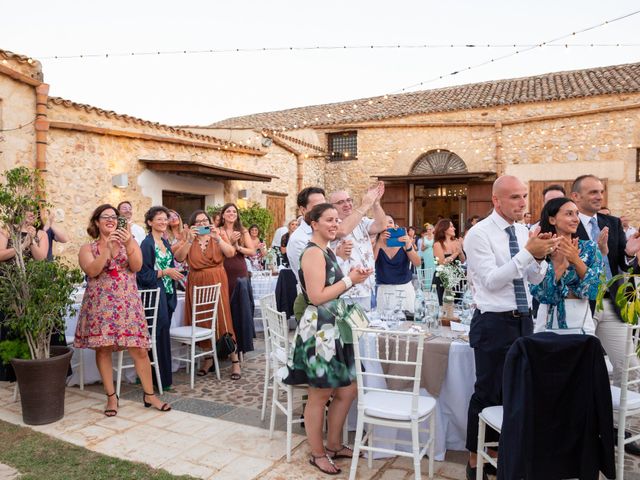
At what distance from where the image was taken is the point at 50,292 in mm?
3699

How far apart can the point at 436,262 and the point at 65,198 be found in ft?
22.3

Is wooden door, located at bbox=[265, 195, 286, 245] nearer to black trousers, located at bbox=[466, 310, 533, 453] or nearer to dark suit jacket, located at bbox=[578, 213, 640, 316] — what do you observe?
dark suit jacket, located at bbox=[578, 213, 640, 316]

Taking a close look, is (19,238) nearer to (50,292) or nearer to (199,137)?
(50,292)

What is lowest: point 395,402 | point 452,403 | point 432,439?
point 432,439

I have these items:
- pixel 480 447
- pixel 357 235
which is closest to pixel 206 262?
pixel 357 235

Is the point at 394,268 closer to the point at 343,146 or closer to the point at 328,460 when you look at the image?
the point at 328,460

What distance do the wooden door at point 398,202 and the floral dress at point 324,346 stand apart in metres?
12.9

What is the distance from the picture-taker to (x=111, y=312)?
390 centimetres

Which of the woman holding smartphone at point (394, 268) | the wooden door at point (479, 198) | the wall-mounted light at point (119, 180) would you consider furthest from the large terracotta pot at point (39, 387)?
the wooden door at point (479, 198)

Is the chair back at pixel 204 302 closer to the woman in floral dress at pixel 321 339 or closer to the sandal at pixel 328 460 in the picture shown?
the woman in floral dress at pixel 321 339

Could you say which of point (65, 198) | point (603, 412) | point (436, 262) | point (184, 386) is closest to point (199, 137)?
point (65, 198)

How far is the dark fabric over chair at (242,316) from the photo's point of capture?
541 centimetres

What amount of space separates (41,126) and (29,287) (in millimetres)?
5697

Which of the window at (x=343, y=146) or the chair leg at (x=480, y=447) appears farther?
the window at (x=343, y=146)
